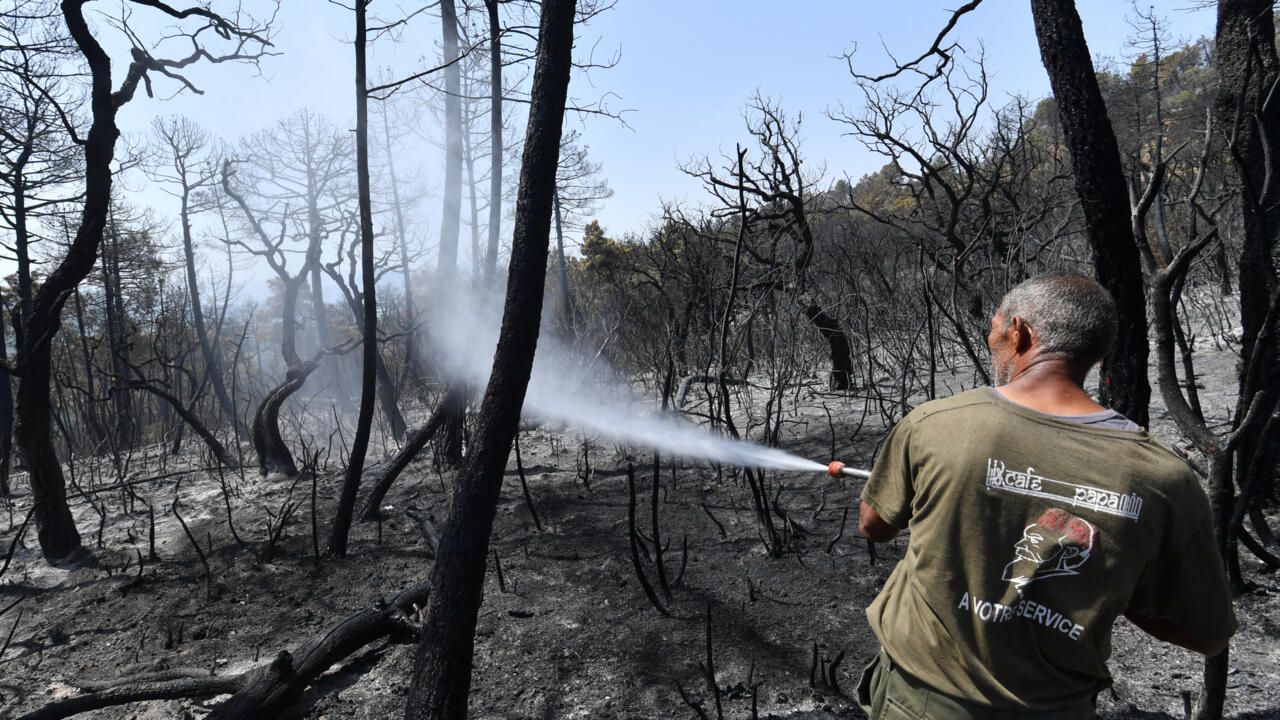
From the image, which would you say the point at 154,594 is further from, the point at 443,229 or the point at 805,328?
the point at 805,328

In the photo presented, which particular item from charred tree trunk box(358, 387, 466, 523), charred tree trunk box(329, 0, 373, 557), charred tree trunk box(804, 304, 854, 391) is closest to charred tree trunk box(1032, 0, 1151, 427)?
charred tree trunk box(329, 0, 373, 557)

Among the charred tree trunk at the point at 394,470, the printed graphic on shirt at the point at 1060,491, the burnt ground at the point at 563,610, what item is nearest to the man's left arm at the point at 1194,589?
the printed graphic on shirt at the point at 1060,491

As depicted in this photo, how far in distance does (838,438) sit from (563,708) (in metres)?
5.09

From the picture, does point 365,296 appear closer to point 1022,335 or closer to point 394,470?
point 394,470

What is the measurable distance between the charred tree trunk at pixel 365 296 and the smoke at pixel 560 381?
5.72 ft

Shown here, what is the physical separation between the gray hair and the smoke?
18.4ft

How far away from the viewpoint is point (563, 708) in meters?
3.39

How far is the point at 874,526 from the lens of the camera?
1.82 metres

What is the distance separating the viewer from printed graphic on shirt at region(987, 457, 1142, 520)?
4.67 feet

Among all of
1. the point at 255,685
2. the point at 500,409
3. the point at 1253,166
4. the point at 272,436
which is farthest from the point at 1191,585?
the point at 272,436

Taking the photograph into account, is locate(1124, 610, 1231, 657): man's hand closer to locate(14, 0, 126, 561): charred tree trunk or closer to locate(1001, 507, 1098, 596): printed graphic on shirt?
locate(1001, 507, 1098, 596): printed graphic on shirt

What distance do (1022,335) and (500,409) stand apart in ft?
6.95

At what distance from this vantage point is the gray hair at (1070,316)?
160cm

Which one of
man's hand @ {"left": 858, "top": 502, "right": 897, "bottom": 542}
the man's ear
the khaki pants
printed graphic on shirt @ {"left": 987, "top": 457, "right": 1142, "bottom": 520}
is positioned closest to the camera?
printed graphic on shirt @ {"left": 987, "top": 457, "right": 1142, "bottom": 520}
